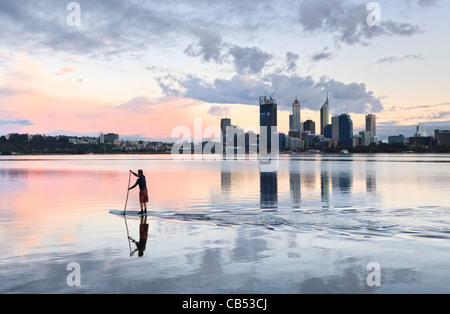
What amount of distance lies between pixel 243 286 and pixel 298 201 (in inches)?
853

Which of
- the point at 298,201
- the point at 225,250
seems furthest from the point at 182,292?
the point at 298,201

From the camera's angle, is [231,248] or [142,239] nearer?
[231,248]

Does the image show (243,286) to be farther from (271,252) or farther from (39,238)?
(39,238)
